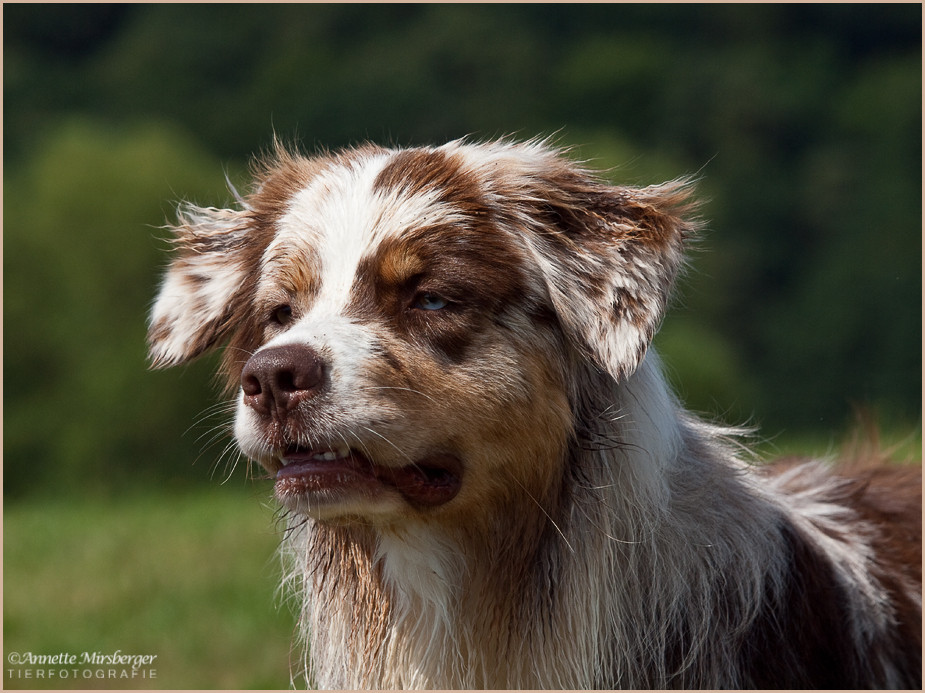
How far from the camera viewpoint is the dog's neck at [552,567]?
12.8 ft

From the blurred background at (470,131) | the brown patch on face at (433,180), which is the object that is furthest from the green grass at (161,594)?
the blurred background at (470,131)

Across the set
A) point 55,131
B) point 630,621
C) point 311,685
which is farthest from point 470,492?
point 55,131

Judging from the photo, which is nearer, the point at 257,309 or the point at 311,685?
the point at 257,309

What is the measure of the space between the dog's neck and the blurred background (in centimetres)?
1672

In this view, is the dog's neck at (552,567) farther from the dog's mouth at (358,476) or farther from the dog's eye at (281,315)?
the dog's eye at (281,315)

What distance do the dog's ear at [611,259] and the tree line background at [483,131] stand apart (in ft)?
62.0

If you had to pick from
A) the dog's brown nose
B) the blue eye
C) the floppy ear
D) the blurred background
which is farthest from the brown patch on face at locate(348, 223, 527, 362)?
the blurred background

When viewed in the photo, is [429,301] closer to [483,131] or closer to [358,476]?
[358,476]

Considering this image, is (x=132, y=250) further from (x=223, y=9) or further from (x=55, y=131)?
(x=223, y=9)

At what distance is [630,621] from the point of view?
3.93 meters

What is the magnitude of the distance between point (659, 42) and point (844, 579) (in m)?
32.8

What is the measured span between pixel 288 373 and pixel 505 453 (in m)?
0.71

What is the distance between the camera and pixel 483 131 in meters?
24.7

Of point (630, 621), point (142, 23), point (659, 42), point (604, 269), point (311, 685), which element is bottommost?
point (311, 685)
